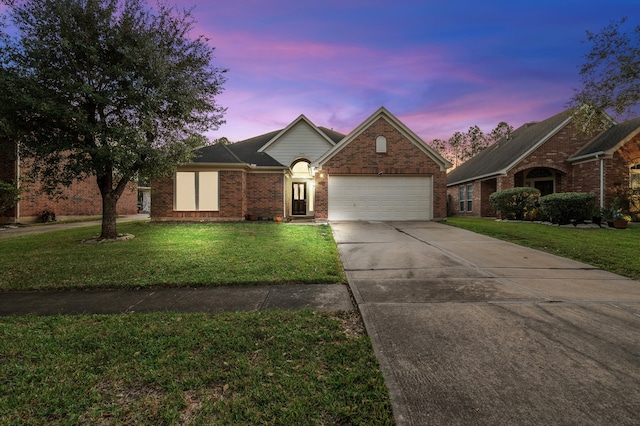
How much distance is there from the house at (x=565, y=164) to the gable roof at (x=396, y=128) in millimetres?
4635

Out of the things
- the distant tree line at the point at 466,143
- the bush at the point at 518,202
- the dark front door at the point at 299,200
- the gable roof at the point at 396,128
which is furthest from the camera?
the distant tree line at the point at 466,143

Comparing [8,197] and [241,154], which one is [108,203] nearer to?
[8,197]

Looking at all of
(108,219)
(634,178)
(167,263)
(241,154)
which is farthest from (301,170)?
(634,178)

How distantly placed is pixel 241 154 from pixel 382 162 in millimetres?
8810

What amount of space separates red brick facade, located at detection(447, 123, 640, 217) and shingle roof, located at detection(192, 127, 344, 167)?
1101 centimetres

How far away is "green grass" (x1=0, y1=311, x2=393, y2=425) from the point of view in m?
1.87

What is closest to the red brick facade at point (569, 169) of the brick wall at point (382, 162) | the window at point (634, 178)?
the window at point (634, 178)

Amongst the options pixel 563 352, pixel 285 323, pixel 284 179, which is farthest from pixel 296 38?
pixel 563 352

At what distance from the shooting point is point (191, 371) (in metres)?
2.32

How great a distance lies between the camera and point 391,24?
11375 millimetres

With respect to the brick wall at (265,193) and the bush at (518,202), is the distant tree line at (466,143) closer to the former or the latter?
the bush at (518,202)

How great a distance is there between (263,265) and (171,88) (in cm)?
706

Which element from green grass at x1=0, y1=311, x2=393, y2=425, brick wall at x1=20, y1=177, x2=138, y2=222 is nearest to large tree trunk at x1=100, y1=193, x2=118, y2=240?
brick wall at x1=20, y1=177, x2=138, y2=222

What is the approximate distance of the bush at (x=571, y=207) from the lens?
12094mm
